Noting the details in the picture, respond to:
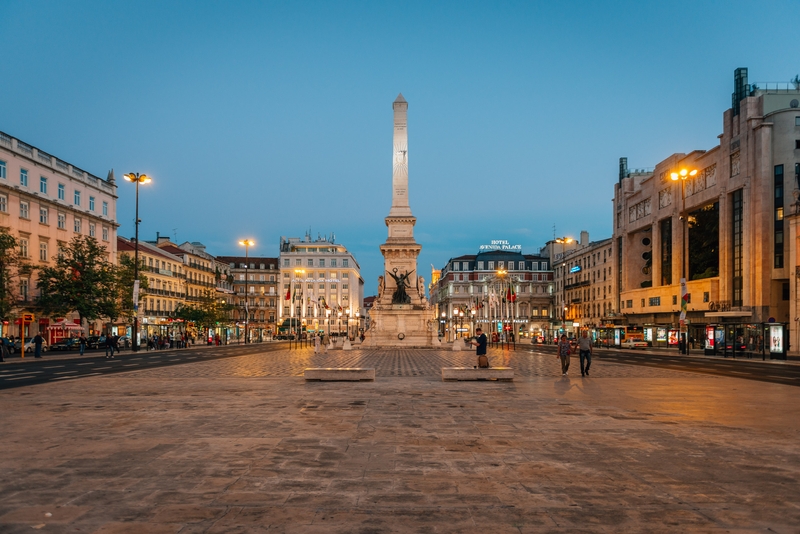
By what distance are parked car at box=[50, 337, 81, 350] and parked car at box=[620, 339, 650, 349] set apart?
56.9 meters

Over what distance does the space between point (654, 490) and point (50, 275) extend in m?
61.7

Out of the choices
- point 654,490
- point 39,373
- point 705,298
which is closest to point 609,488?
point 654,490

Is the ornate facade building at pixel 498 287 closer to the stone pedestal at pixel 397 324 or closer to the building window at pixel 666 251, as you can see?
the building window at pixel 666 251

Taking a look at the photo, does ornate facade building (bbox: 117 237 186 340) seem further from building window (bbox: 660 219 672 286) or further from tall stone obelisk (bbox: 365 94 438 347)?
building window (bbox: 660 219 672 286)

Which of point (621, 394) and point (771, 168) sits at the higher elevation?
point (771, 168)

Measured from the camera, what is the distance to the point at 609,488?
314 inches

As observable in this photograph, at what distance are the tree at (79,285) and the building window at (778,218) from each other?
61548 mm

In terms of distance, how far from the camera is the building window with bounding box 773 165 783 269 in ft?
191

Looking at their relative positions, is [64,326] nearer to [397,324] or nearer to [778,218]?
[397,324]

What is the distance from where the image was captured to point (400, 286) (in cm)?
6425

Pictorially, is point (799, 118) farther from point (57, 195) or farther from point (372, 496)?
point (57, 195)

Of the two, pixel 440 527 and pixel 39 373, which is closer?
pixel 440 527

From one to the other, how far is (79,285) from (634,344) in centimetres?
5757

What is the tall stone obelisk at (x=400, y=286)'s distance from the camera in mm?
64562
